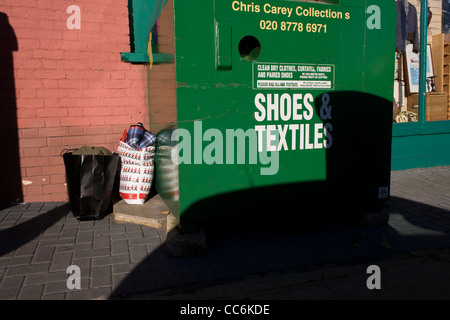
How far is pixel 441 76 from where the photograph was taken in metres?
7.82

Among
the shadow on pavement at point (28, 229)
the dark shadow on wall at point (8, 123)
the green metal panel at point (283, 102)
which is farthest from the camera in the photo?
the dark shadow on wall at point (8, 123)

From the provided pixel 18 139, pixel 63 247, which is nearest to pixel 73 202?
pixel 63 247

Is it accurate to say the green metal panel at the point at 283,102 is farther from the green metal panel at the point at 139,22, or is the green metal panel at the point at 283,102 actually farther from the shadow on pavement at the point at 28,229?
the green metal panel at the point at 139,22

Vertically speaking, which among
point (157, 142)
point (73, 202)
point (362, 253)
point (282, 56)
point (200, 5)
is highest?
point (200, 5)

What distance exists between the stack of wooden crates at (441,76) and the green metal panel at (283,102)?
4651 millimetres

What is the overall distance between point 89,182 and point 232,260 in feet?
6.46

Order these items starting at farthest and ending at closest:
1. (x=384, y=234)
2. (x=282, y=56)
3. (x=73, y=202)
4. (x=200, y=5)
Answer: (x=73, y=202), (x=384, y=234), (x=282, y=56), (x=200, y=5)

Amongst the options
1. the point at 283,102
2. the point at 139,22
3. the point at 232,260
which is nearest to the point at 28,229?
the point at 232,260

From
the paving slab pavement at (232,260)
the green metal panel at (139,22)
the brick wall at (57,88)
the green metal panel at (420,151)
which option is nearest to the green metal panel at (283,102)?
the paving slab pavement at (232,260)

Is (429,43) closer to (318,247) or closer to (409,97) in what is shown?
(409,97)

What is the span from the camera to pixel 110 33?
5160 mm

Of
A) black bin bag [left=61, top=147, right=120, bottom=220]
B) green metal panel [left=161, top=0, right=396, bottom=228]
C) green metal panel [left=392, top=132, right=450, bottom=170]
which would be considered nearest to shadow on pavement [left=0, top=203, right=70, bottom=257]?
black bin bag [left=61, top=147, right=120, bottom=220]

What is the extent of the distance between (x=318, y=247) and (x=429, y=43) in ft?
21.2

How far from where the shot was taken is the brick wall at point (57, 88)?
189 inches
